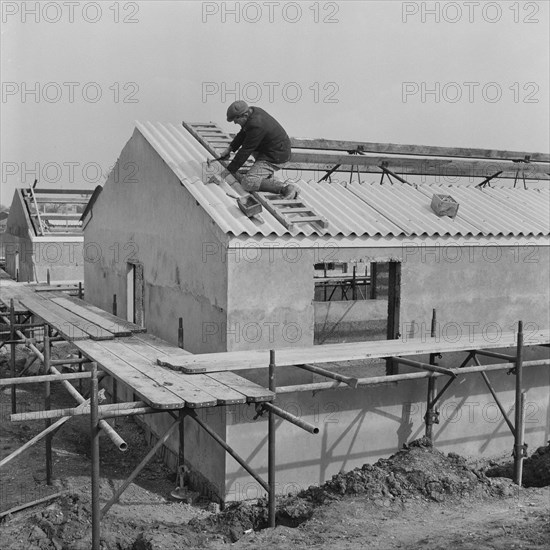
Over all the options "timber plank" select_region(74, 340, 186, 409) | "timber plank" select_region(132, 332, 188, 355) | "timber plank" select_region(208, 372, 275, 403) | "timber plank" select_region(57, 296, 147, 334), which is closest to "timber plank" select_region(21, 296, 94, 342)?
"timber plank" select_region(74, 340, 186, 409)

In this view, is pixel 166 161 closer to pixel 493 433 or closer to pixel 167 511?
pixel 167 511

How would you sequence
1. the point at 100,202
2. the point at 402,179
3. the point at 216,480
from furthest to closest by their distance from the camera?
the point at 100,202 → the point at 402,179 → the point at 216,480

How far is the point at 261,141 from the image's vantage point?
417 inches

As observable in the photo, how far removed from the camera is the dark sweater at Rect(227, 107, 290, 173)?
34.0 ft

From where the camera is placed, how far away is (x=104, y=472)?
11.0 metres

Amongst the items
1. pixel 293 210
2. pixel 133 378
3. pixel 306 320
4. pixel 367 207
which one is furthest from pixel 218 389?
pixel 367 207

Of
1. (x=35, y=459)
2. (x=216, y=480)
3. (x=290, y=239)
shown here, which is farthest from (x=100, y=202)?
(x=216, y=480)

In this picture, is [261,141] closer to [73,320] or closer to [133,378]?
[133,378]

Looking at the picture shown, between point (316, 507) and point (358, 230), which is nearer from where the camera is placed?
point (316, 507)

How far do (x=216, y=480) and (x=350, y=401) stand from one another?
2.32m

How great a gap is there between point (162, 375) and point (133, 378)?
39cm

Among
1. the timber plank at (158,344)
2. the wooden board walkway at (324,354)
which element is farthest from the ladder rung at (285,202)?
the timber plank at (158,344)

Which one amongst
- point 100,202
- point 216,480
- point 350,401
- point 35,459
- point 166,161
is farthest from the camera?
point 100,202

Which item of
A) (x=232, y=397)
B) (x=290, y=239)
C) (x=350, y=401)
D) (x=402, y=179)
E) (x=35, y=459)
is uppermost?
(x=402, y=179)
